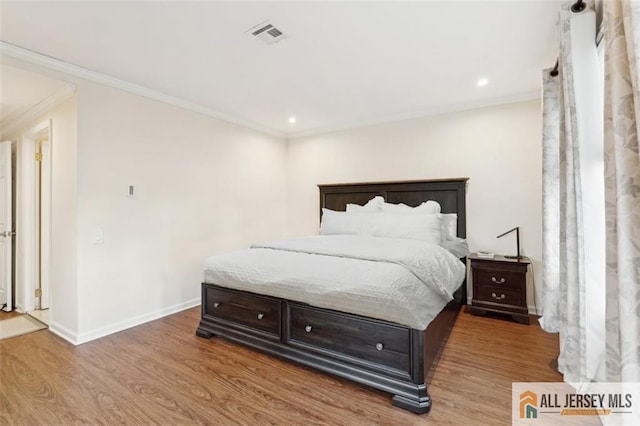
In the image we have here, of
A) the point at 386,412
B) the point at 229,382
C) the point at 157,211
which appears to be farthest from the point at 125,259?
the point at 386,412

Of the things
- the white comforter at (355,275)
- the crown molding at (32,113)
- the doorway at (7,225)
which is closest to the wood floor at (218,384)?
the white comforter at (355,275)

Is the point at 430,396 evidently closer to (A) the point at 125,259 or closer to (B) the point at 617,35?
(B) the point at 617,35

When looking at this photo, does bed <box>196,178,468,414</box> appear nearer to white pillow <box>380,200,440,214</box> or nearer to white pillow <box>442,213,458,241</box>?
white pillow <box>442,213,458,241</box>

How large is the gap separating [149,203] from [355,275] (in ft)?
7.93

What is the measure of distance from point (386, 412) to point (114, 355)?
7.08 feet

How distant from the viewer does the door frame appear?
3463 mm

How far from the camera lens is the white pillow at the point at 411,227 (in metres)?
3.10

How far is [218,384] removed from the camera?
2012 millimetres

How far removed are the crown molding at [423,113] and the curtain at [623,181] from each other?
2551mm

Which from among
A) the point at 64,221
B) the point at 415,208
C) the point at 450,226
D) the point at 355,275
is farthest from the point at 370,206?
the point at 64,221

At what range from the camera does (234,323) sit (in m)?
2.61

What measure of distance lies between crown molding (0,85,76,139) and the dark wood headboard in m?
3.08
